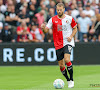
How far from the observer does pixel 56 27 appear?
1052 centimetres

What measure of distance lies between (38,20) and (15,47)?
2.07 metres

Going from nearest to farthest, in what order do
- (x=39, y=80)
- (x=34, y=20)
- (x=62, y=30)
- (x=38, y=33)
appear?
A: (x=62, y=30)
(x=39, y=80)
(x=38, y=33)
(x=34, y=20)

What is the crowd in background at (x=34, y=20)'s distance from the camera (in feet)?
62.7

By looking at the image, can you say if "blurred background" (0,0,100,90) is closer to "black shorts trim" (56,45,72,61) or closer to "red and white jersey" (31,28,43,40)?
"red and white jersey" (31,28,43,40)

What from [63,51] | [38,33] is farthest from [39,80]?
[38,33]

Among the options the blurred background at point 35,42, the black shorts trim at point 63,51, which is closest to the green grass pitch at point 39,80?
the blurred background at point 35,42

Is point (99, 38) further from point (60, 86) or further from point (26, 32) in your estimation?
point (60, 86)

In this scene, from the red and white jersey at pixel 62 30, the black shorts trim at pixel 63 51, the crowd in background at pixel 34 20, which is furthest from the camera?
the crowd in background at pixel 34 20

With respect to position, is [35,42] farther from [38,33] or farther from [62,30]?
[62,30]

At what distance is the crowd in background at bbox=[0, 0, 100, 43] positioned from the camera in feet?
62.7

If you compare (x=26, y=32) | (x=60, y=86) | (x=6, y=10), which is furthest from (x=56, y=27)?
(x=6, y=10)

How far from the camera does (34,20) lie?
19.7m

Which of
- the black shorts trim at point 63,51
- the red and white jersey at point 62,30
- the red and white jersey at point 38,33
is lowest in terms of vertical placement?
the red and white jersey at point 38,33

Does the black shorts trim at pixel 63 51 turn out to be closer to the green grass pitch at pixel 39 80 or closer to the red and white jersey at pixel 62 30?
the red and white jersey at pixel 62 30
